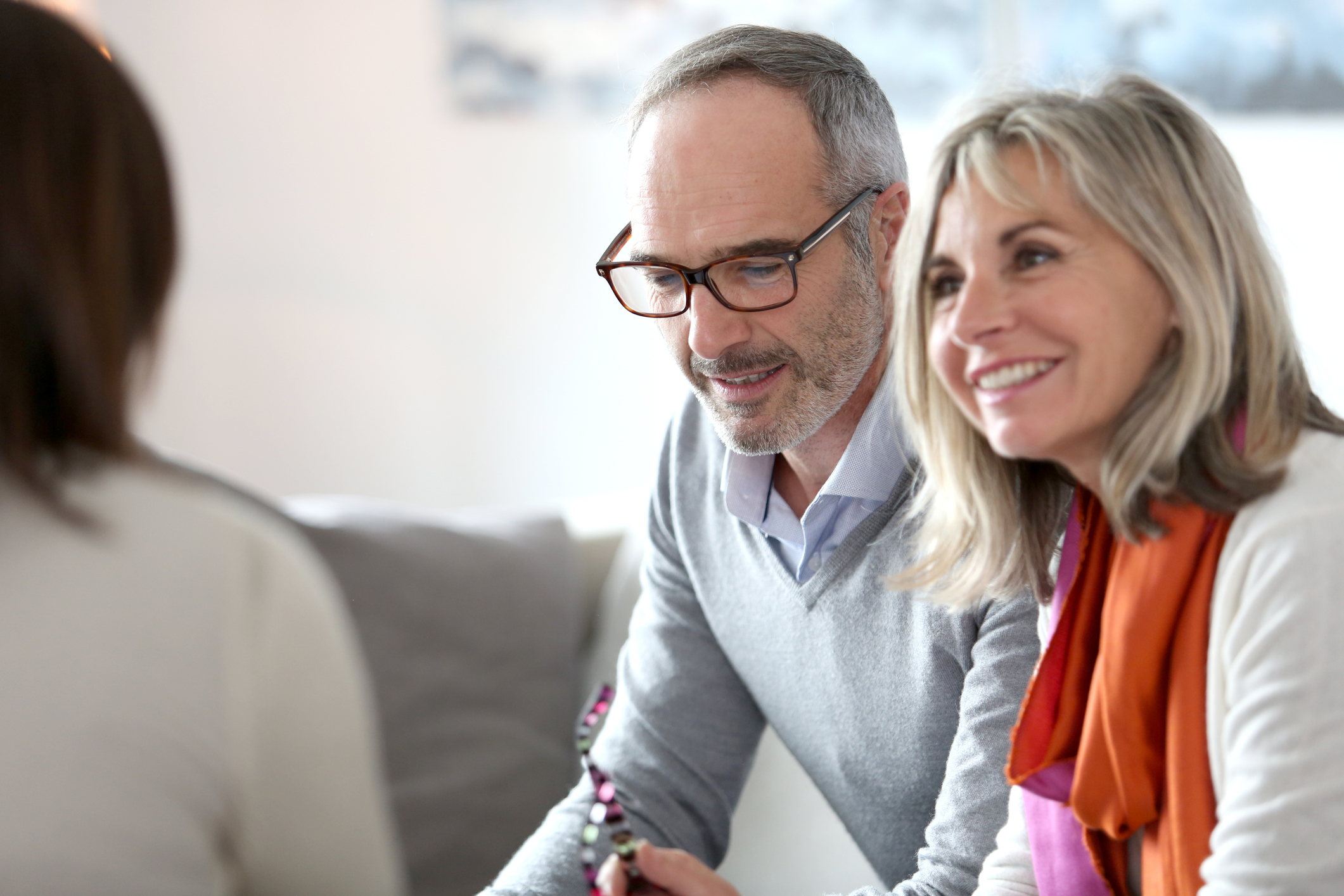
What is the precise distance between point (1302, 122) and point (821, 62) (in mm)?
1721

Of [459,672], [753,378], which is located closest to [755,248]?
[753,378]

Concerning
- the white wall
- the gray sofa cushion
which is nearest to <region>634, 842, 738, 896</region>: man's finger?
the gray sofa cushion

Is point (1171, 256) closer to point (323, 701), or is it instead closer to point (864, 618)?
point (864, 618)

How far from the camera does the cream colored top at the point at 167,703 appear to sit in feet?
2.58

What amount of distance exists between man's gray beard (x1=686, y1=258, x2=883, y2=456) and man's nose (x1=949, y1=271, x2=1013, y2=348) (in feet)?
1.42

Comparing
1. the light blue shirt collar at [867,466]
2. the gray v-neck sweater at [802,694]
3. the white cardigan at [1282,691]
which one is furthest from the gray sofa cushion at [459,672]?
the white cardigan at [1282,691]

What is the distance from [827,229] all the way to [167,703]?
0.82 m

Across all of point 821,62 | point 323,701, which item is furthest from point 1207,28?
point 323,701

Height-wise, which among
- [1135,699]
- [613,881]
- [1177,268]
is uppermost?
[1177,268]

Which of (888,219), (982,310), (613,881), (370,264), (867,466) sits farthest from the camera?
(370,264)

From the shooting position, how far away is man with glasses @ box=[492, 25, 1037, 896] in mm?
1260

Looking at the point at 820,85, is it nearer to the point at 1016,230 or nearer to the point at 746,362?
the point at 746,362

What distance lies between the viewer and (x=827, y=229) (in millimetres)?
1301

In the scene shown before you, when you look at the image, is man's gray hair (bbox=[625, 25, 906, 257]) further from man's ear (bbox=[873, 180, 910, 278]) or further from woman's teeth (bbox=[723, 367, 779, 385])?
woman's teeth (bbox=[723, 367, 779, 385])
